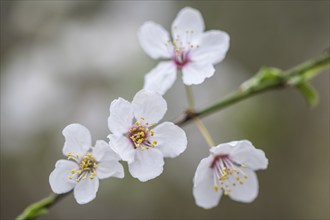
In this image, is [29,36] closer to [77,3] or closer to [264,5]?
[77,3]

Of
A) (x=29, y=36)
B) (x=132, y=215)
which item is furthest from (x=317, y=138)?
(x=29, y=36)

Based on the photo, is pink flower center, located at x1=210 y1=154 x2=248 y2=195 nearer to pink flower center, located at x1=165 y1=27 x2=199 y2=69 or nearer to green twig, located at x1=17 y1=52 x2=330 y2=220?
green twig, located at x1=17 y1=52 x2=330 y2=220

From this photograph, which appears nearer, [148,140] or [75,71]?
[148,140]

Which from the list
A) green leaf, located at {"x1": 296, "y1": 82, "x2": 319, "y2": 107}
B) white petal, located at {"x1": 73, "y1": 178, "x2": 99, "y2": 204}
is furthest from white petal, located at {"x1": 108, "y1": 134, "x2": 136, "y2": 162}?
green leaf, located at {"x1": 296, "y1": 82, "x2": 319, "y2": 107}

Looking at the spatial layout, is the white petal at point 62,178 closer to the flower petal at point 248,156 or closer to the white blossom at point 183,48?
the white blossom at point 183,48

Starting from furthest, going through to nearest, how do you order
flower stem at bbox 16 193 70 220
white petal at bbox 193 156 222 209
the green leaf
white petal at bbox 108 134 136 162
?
the green leaf
white petal at bbox 193 156 222 209
flower stem at bbox 16 193 70 220
white petal at bbox 108 134 136 162

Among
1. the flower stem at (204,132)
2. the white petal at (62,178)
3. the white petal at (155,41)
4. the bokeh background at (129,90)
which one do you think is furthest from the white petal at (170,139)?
the bokeh background at (129,90)

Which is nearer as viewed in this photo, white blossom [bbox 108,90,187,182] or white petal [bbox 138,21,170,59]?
white blossom [bbox 108,90,187,182]
